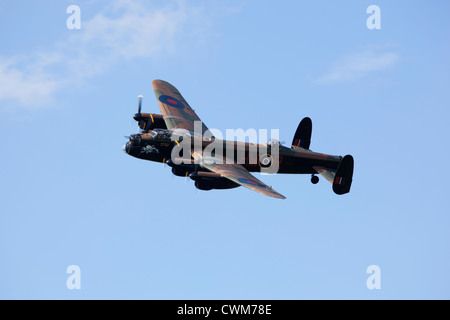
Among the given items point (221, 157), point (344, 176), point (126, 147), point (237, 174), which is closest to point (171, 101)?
point (126, 147)

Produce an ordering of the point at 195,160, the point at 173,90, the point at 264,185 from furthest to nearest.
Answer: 1. the point at 173,90
2. the point at 195,160
3. the point at 264,185

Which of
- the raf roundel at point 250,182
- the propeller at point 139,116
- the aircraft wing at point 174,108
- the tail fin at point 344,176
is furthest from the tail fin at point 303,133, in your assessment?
the propeller at point 139,116

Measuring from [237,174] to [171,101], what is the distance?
13123 mm

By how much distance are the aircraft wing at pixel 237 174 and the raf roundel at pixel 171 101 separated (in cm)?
854

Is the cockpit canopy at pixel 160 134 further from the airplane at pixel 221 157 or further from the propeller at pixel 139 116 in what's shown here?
the propeller at pixel 139 116

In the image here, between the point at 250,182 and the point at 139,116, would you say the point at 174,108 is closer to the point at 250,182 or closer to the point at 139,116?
the point at 139,116

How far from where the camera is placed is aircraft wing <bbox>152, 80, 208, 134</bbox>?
5162cm

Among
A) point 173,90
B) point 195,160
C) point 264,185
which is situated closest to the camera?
point 264,185

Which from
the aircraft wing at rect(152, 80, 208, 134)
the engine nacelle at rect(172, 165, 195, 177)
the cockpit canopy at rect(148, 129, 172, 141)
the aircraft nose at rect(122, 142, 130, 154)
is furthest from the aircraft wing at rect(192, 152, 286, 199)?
the aircraft wing at rect(152, 80, 208, 134)

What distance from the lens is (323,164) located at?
49.2 meters

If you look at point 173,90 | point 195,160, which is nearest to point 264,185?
point 195,160

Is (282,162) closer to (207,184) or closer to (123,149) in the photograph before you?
(207,184)

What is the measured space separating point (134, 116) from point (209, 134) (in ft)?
19.1

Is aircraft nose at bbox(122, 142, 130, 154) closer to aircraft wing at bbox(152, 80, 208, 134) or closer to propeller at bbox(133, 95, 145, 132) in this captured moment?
propeller at bbox(133, 95, 145, 132)
